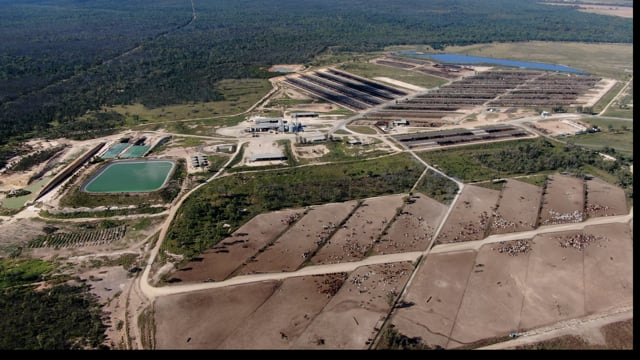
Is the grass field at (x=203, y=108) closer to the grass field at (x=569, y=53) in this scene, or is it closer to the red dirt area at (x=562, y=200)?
the red dirt area at (x=562, y=200)

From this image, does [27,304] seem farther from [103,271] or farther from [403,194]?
[403,194]

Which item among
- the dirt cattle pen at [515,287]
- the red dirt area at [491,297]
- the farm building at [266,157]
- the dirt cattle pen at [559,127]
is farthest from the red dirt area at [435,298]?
the dirt cattle pen at [559,127]

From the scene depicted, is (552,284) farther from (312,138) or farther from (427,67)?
(427,67)

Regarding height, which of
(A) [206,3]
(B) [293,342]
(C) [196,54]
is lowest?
(B) [293,342]

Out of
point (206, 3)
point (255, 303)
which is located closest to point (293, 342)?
point (255, 303)

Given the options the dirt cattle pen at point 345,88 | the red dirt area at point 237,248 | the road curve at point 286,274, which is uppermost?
the dirt cattle pen at point 345,88

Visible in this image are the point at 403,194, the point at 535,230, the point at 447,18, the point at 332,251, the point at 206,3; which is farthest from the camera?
the point at 206,3

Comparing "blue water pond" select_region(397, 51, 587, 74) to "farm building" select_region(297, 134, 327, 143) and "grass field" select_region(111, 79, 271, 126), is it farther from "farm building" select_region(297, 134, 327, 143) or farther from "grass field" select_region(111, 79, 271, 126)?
"farm building" select_region(297, 134, 327, 143)

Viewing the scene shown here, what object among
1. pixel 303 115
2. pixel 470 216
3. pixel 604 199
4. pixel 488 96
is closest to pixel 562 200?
pixel 604 199
